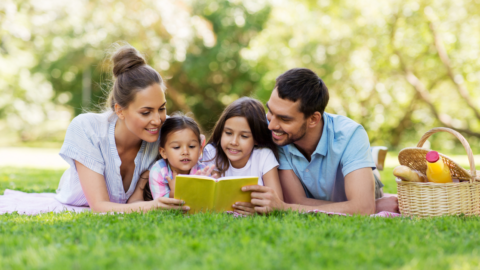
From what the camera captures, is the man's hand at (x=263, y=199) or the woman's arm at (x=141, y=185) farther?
the woman's arm at (x=141, y=185)

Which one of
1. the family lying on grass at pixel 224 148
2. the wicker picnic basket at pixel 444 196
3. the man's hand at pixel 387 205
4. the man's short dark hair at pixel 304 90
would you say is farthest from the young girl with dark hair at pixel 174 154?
the wicker picnic basket at pixel 444 196

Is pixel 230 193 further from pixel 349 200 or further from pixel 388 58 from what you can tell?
pixel 388 58

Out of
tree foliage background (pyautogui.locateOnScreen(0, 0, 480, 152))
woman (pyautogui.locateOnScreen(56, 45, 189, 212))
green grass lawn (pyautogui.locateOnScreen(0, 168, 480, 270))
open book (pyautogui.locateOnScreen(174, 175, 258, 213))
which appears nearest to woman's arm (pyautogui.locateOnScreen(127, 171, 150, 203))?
woman (pyautogui.locateOnScreen(56, 45, 189, 212))

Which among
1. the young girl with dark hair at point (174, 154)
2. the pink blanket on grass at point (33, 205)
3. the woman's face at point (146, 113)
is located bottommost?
the pink blanket on grass at point (33, 205)

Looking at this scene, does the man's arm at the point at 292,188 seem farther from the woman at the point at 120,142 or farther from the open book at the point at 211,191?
the woman at the point at 120,142

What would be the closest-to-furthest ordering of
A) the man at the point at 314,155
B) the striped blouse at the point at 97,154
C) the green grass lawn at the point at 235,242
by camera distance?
the green grass lawn at the point at 235,242, the man at the point at 314,155, the striped blouse at the point at 97,154

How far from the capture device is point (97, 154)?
4113 mm

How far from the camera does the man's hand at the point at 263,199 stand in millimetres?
3516

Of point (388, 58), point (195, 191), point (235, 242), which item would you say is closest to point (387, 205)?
point (195, 191)

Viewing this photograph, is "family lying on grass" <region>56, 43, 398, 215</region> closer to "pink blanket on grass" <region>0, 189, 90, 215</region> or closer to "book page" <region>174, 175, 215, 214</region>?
"pink blanket on grass" <region>0, 189, 90, 215</region>

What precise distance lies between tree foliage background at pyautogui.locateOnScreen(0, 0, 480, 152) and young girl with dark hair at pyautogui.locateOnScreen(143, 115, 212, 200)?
9.47m

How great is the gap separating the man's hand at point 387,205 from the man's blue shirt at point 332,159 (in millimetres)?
354

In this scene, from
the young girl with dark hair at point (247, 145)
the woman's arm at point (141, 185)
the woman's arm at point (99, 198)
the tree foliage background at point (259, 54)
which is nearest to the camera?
the woman's arm at point (99, 198)

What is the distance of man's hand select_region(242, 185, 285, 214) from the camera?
3516mm
